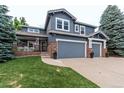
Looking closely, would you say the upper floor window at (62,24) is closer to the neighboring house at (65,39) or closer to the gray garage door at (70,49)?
the neighboring house at (65,39)

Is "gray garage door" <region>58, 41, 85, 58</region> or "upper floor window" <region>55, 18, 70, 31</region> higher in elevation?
"upper floor window" <region>55, 18, 70, 31</region>

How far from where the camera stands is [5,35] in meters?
13.8

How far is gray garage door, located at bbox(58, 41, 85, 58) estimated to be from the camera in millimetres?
15466

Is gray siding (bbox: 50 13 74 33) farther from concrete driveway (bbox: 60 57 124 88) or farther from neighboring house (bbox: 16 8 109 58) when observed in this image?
concrete driveway (bbox: 60 57 124 88)

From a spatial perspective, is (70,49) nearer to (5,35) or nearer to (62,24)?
(62,24)

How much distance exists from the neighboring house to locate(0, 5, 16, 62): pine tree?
2.26 metres

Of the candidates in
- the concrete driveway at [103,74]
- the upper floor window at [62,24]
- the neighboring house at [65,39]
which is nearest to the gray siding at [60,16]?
the neighboring house at [65,39]

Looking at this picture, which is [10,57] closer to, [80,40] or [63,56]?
[63,56]

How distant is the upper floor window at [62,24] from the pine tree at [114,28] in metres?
9.27

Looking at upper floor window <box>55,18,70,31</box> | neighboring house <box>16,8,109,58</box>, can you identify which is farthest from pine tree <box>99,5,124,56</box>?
upper floor window <box>55,18,70,31</box>

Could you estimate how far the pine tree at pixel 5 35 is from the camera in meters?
13.3

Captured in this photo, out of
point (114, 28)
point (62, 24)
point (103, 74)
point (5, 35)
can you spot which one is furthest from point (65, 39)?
point (114, 28)
